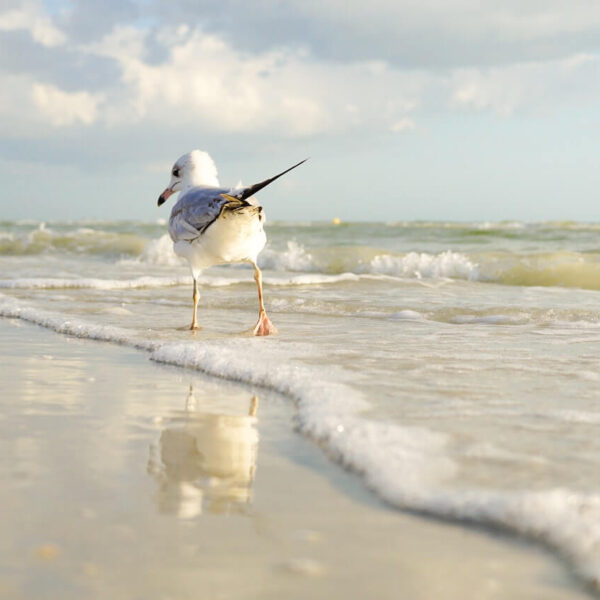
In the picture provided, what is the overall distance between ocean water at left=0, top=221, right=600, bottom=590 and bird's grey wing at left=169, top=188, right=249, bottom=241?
2.53 feet

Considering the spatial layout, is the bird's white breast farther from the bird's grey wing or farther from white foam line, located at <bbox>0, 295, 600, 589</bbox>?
white foam line, located at <bbox>0, 295, 600, 589</bbox>

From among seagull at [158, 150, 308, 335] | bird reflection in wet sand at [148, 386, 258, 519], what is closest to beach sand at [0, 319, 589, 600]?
bird reflection in wet sand at [148, 386, 258, 519]

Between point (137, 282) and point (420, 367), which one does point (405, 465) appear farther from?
point (137, 282)

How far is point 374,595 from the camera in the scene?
70.9 inches

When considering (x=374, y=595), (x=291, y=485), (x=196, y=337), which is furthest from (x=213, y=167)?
(x=374, y=595)

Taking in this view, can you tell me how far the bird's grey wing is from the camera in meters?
5.82

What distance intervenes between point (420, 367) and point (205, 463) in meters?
2.01

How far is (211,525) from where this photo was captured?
7.13ft

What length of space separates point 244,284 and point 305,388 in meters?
7.26

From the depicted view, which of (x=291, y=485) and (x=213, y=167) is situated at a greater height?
(x=213, y=167)

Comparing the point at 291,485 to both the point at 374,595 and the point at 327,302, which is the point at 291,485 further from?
the point at 327,302

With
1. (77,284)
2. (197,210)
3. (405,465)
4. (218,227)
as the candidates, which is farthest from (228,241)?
(77,284)

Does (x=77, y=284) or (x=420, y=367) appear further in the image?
(x=77, y=284)

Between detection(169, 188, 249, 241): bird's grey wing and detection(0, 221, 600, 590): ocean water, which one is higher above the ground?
detection(169, 188, 249, 241): bird's grey wing
